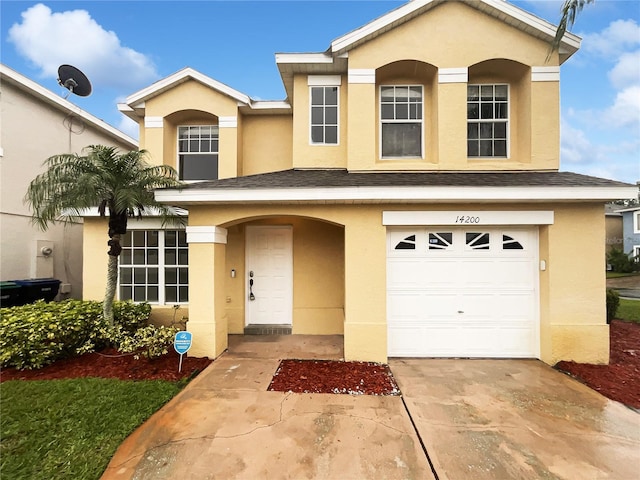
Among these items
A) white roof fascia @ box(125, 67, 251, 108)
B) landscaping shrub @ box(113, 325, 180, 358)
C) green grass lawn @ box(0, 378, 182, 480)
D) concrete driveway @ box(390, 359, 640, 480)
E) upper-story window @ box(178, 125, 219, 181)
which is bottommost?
concrete driveway @ box(390, 359, 640, 480)

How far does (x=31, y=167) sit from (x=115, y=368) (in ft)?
27.3

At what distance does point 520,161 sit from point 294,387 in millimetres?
7056

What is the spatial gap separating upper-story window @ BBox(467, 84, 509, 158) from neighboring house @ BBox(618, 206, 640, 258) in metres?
26.4

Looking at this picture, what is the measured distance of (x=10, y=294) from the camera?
25.2 ft

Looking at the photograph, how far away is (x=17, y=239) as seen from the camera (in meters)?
8.95

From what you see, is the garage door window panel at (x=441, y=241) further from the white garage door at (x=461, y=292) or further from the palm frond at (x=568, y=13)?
the palm frond at (x=568, y=13)

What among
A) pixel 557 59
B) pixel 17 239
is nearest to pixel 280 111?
Answer: pixel 557 59

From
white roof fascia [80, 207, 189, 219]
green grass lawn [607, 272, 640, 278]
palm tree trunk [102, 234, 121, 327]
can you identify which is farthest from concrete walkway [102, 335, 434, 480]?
green grass lawn [607, 272, 640, 278]

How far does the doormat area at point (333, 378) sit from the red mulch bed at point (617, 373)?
128 inches

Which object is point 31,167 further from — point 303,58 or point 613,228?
point 613,228

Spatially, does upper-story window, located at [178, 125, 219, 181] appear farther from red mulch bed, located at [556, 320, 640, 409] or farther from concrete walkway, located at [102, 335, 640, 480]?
red mulch bed, located at [556, 320, 640, 409]

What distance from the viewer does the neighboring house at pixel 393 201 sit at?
5586 mm

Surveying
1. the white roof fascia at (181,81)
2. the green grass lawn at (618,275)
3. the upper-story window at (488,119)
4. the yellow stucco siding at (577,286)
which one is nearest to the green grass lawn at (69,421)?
the yellow stucco siding at (577,286)

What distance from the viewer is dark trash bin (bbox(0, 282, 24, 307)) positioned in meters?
7.53
